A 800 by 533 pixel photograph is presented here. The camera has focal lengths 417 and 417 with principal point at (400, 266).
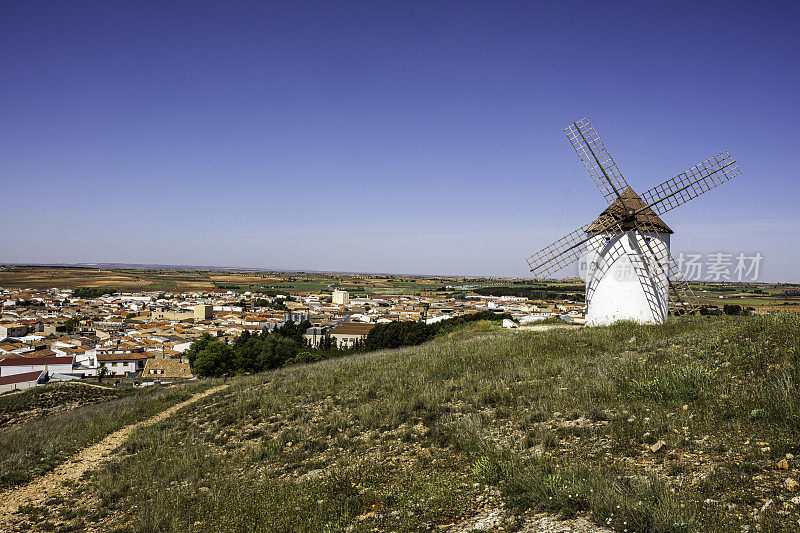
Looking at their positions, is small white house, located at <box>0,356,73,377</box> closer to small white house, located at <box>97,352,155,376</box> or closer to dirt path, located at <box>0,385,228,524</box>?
small white house, located at <box>97,352,155,376</box>

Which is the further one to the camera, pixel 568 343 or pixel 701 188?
pixel 701 188

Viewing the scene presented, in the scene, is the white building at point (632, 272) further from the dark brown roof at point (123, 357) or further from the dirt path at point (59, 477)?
the dark brown roof at point (123, 357)

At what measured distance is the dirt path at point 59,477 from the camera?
7133 millimetres

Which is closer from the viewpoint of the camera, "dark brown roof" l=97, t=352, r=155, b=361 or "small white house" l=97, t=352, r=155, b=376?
"small white house" l=97, t=352, r=155, b=376

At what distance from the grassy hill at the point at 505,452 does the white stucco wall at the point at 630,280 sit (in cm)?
666

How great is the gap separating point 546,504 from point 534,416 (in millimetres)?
2527

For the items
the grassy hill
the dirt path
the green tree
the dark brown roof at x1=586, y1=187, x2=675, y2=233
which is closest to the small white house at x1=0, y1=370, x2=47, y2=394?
the green tree

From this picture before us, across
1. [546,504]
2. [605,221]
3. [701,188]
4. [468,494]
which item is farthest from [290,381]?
[701,188]

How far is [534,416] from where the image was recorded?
6676mm

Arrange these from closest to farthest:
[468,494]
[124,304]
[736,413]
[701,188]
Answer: [468,494]
[736,413]
[701,188]
[124,304]

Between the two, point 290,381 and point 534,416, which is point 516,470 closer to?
point 534,416

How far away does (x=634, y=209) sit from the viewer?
16734 mm

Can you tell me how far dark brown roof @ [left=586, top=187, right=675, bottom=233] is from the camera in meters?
16.5

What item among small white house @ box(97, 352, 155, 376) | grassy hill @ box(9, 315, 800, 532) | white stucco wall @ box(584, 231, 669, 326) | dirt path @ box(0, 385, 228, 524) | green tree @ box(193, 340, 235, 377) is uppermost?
white stucco wall @ box(584, 231, 669, 326)
